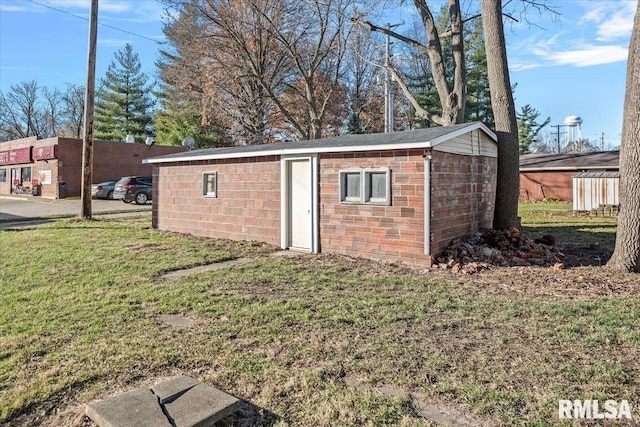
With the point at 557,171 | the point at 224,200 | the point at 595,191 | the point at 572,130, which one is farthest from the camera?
the point at 572,130

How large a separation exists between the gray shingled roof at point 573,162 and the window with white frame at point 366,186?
17.7 metres

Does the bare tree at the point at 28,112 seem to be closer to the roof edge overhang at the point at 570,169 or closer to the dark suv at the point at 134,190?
the dark suv at the point at 134,190

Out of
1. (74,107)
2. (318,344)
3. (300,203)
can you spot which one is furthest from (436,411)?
(74,107)

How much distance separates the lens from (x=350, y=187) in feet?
25.9

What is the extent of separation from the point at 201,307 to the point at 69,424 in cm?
225

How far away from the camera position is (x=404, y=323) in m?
4.23

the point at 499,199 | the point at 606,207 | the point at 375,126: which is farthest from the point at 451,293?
the point at 375,126

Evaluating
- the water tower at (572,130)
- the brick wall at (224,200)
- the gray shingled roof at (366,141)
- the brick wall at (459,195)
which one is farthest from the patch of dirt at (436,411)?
the water tower at (572,130)

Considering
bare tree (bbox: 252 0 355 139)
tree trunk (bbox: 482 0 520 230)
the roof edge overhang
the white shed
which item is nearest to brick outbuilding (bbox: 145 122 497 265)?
tree trunk (bbox: 482 0 520 230)

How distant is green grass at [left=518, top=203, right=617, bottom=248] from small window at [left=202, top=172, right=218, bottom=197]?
7.97m

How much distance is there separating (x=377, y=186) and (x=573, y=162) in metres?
19.1

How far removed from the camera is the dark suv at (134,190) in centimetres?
2150

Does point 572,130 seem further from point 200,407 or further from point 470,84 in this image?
point 200,407

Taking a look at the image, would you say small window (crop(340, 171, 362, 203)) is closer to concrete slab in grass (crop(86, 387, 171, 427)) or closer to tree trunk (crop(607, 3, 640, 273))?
tree trunk (crop(607, 3, 640, 273))
